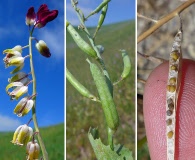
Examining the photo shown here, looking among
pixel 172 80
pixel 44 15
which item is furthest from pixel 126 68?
pixel 172 80

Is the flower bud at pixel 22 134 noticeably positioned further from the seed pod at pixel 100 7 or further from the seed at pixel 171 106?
the seed at pixel 171 106

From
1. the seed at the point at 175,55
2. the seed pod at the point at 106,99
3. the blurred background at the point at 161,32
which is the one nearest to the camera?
the seed at the point at 175,55

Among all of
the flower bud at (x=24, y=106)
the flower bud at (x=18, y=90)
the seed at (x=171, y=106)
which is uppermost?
the flower bud at (x=18, y=90)

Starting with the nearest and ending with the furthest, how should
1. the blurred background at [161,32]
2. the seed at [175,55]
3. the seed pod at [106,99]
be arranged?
the seed at [175,55] → the seed pod at [106,99] → the blurred background at [161,32]

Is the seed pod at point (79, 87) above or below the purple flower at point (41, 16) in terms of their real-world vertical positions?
below

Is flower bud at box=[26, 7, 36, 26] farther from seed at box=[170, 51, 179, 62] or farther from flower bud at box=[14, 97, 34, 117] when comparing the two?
seed at box=[170, 51, 179, 62]

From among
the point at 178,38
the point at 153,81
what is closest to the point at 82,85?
the point at 153,81

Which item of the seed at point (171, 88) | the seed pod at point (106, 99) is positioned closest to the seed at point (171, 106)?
the seed at point (171, 88)
